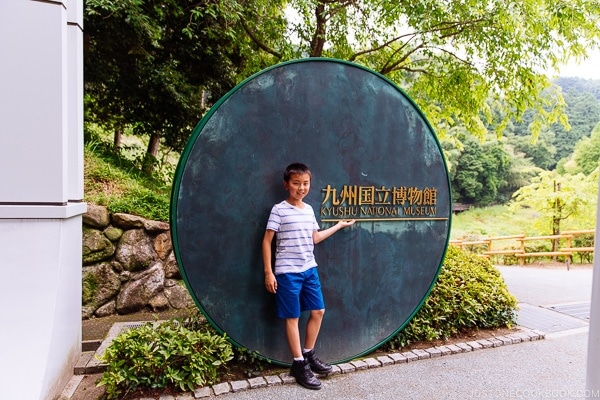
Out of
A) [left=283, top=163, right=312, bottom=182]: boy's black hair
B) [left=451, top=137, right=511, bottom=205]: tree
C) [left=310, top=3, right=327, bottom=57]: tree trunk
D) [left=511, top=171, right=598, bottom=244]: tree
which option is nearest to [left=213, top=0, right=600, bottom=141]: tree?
[left=310, top=3, right=327, bottom=57]: tree trunk

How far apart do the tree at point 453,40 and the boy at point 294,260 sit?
4153 millimetres

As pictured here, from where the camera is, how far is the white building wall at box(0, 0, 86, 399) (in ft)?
8.95

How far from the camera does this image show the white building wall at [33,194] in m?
2.73

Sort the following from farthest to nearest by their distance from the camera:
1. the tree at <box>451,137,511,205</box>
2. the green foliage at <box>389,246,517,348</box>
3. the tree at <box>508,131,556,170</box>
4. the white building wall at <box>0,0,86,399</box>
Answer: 1. the tree at <box>508,131,556,170</box>
2. the tree at <box>451,137,511,205</box>
3. the green foliage at <box>389,246,517,348</box>
4. the white building wall at <box>0,0,86,399</box>

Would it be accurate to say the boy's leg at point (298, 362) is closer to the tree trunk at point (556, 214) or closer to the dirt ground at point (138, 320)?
the dirt ground at point (138, 320)

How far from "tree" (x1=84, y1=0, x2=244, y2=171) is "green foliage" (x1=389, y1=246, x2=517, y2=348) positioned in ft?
16.2

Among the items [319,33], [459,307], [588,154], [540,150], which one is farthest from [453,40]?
[540,150]

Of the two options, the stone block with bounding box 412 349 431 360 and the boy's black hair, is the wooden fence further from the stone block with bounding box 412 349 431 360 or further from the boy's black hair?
the boy's black hair

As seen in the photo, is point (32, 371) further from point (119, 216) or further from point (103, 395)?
point (119, 216)

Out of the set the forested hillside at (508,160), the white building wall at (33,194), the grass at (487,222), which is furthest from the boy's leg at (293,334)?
the forested hillside at (508,160)

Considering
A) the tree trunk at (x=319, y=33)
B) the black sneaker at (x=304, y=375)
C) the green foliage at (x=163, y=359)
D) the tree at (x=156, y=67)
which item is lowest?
the black sneaker at (x=304, y=375)

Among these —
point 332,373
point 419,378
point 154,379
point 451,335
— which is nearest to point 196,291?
point 154,379

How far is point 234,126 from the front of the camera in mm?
3223

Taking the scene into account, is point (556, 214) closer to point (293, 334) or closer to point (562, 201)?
point (562, 201)
